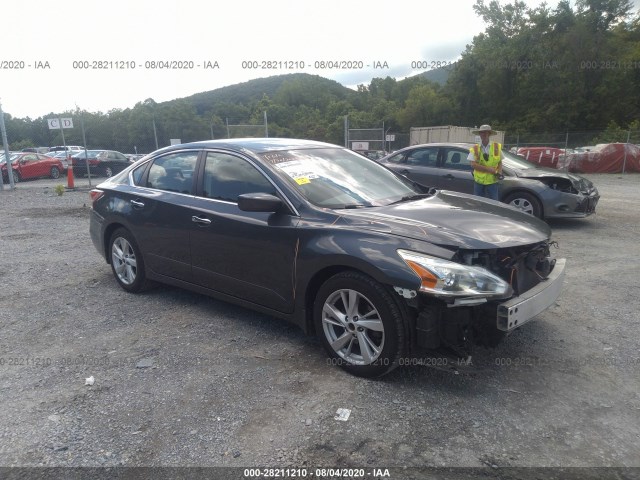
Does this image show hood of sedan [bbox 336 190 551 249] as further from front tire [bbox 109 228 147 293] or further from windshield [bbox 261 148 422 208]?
front tire [bbox 109 228 147 293]

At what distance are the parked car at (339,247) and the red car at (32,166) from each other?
1862 centimetres

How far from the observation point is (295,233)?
145 inches

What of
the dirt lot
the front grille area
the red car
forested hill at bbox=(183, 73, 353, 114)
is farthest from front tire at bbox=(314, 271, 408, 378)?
forested hill at bbox=(183, 73, 353, 114)

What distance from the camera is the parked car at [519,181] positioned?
27.2 ft

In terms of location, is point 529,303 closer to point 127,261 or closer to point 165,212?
point 165,212

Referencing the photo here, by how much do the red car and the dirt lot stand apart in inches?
724

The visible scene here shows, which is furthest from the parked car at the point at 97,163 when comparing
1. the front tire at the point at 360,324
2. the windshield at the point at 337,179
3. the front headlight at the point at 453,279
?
the front headlight at the point at 453,279

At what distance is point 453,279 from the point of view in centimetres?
302

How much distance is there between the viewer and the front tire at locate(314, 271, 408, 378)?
10.4ft

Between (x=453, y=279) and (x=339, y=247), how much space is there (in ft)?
2.61

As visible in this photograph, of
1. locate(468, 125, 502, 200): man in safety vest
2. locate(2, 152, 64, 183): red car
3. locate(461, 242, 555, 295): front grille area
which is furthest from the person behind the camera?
locate(2, 152, 64, 183): red car

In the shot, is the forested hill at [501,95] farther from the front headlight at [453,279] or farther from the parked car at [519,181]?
the front headlight at [453,279]

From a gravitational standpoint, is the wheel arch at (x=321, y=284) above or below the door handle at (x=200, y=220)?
below

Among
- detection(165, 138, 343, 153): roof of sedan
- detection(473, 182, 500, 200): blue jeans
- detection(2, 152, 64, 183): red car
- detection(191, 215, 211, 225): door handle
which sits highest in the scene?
detection(165, 138, 343, 153): roof of sedan
